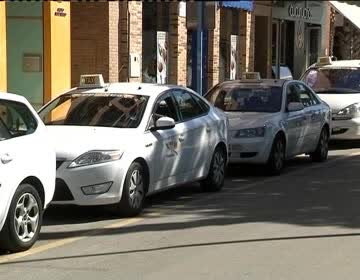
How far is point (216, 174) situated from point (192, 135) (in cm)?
98

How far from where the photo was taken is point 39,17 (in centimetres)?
1565

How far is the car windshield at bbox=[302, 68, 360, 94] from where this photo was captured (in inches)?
663

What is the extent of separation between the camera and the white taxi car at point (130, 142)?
8.10m

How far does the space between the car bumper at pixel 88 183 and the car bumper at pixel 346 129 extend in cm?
863

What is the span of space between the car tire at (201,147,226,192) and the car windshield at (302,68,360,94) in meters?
6.80

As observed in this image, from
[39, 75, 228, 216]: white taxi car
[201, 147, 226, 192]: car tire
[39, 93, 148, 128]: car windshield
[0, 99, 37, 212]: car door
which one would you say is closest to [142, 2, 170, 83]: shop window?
[201, 147, 226, 192]: car tire

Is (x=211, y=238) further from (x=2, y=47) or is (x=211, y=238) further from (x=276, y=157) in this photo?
(x=2, y=47)

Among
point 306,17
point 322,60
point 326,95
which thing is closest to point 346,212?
point 326,95

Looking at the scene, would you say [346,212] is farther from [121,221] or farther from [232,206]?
[121,221]

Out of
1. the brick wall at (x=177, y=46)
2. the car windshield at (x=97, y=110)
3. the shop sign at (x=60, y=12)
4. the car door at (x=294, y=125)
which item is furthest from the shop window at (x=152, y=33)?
the car windshield at (x=97, y=110)

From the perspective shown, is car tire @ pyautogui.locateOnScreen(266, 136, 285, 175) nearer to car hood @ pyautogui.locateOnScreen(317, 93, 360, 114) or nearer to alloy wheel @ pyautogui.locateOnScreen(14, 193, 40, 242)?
car hood @ pyautogui.locateOnScreen(317, 93, 360, 114)

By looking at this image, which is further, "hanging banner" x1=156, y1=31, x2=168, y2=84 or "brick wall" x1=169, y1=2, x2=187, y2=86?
"brick wall" x1=169, y1=2, x2=187, y2=86

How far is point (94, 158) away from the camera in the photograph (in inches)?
320

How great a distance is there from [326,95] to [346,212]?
8.02 m
